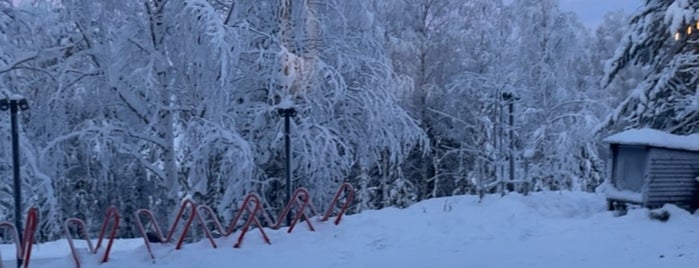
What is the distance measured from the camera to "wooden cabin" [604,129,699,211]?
9.25m

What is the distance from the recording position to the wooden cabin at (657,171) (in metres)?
9.25

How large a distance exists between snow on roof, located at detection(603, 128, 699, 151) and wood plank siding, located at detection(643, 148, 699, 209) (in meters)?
0.10

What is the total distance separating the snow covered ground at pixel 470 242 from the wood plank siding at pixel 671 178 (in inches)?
22.0

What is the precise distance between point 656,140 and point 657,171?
42 cm

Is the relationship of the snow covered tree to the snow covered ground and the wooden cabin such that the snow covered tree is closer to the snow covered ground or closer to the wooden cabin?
the wooden cabin

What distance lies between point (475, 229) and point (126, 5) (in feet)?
22.1

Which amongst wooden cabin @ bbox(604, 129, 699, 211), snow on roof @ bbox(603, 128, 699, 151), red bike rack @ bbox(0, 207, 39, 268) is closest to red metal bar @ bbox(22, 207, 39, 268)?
red bike rack @ bbox(0, 207, 39, 268)

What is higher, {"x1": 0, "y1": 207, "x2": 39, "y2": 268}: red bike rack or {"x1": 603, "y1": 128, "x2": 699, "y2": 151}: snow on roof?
{"x1": 603, "y1": 128, "x2": 699, "y2": 151}: snow on roof

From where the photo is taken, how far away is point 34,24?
1141cm

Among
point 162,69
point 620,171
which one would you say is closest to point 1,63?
point 162,69

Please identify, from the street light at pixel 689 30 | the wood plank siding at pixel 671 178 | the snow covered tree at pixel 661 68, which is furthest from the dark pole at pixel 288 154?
the street light at pixel 689 30

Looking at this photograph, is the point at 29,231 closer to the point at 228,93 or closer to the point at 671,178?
the point at 228,93

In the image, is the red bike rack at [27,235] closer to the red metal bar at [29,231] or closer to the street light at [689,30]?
the red metal bar at [29,231]

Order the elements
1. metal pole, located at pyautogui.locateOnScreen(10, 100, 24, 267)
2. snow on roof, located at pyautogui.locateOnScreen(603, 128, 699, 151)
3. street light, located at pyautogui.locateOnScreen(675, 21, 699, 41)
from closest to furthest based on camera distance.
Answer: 1. metal pole, located at pyautogui.locateOnScreen(10, 100, 24, 267)
2. snow on roof, located at pyautogui.locateOnScreen(603, 128, 699, 151)
3. street light, located at pyautogui.locateOnScreen(675, 21, 699, 41)
